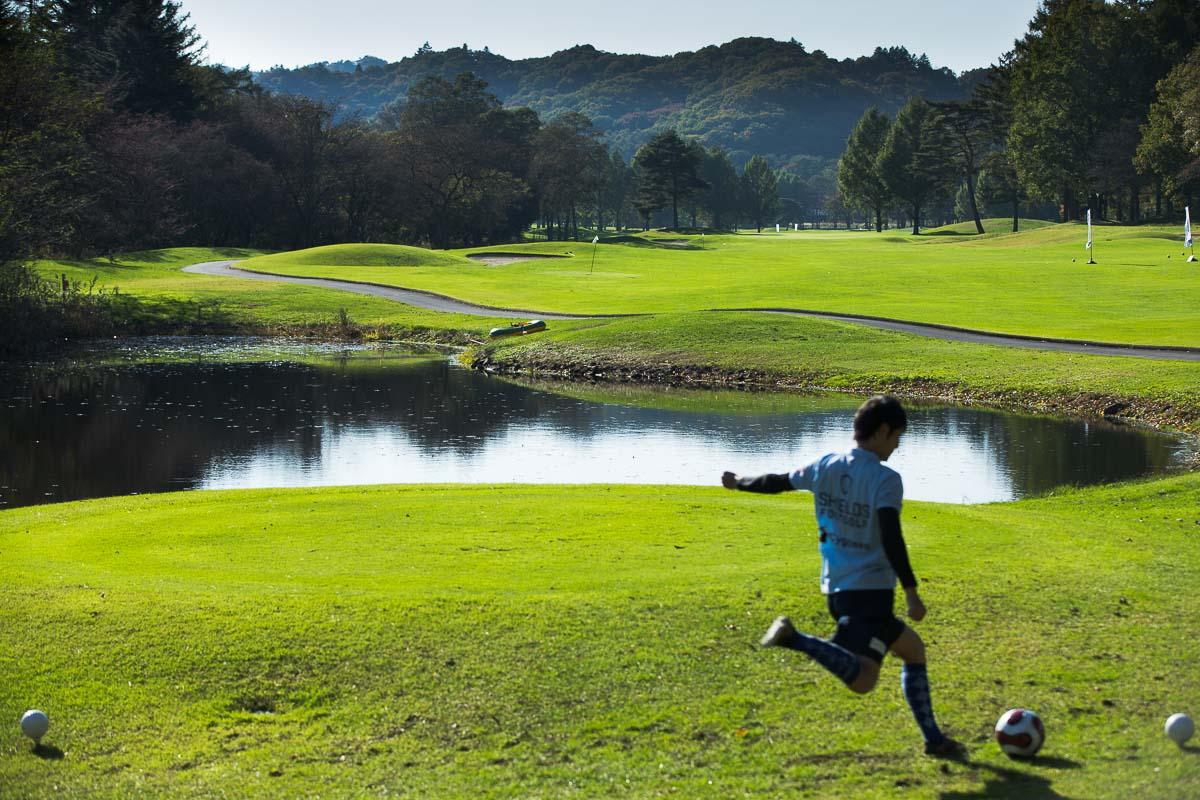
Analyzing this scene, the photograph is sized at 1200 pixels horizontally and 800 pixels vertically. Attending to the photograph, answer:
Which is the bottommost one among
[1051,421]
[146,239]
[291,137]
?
[1051,421]

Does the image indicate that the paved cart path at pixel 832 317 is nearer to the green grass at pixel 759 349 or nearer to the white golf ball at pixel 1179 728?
the green grass at pixel 759 349

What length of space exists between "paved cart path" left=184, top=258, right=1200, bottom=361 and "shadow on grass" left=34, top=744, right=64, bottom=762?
3459 cm

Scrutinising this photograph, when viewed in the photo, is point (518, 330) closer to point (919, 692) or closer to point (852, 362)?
point (852, 362)

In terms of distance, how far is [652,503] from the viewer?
1742cm

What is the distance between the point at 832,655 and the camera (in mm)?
8078

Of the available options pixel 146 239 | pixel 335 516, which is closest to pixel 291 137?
pixel 146 239

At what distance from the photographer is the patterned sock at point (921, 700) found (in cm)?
827

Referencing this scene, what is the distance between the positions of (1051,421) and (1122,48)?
3149 inches

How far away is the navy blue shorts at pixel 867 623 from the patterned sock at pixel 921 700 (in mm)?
291

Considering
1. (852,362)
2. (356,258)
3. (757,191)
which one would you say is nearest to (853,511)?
(852,362)

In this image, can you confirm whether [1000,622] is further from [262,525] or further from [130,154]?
[130,154]

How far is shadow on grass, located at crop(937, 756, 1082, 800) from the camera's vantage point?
24.8 feet

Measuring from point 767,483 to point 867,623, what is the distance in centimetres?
111

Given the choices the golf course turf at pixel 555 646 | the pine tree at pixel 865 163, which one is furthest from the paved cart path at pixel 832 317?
the pine tree at pixel 865 163
